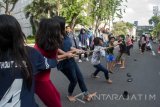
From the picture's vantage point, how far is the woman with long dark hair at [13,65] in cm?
322

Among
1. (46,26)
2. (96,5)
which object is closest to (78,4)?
(96,5)

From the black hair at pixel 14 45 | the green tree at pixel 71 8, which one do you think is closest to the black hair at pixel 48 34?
the black hair at pixel 14 45

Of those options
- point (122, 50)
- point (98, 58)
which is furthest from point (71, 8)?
point (98, 58)

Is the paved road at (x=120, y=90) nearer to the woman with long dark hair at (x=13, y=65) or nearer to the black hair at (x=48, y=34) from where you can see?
the black hair at (x=48, y=34)

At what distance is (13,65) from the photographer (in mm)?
3262

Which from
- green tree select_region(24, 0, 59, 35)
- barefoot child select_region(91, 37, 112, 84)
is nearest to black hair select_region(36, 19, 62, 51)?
barefoot child select_region(91, 37, 112, 84)

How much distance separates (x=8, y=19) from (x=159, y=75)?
12.5 meters

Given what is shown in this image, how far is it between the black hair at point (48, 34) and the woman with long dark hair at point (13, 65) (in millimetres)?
2030

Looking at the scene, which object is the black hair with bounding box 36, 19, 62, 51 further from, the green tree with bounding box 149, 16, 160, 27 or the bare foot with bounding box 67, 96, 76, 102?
the green tree with bounding box 149, 16, 160, 27

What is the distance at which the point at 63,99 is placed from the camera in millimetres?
9719

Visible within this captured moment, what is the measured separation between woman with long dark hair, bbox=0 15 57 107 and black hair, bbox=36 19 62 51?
6.66 ft

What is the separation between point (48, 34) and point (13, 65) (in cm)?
222

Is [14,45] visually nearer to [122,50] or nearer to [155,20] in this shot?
[122,50]

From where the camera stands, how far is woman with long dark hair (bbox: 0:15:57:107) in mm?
3225
